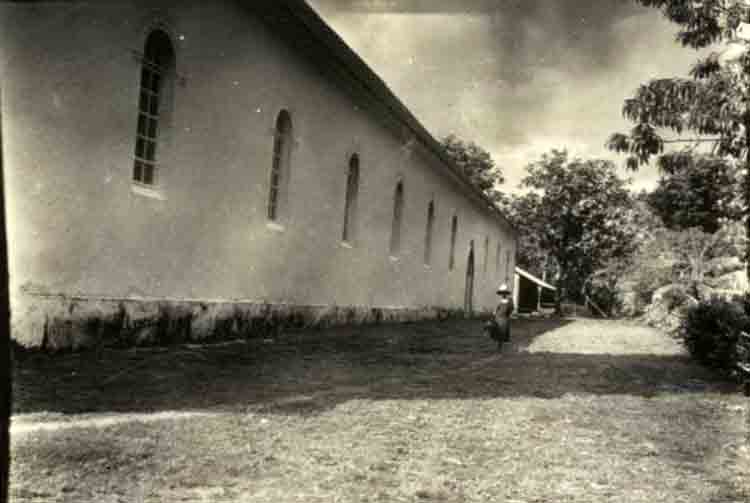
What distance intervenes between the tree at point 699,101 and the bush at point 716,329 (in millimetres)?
1435

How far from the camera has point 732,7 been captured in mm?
8977

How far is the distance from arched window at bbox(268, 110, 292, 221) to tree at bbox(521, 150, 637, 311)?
45.3m

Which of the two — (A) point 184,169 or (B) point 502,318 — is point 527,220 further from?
(A) point 184,169

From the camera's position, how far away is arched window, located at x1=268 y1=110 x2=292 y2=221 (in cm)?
1258

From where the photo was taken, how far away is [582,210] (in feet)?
180

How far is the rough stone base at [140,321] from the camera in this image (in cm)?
730

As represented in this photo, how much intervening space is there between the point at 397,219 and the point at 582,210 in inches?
1494

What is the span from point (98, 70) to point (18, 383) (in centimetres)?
363

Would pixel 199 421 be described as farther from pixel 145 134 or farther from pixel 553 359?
pixel 553 359

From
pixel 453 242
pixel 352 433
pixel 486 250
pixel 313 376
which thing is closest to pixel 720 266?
pixel 453 242

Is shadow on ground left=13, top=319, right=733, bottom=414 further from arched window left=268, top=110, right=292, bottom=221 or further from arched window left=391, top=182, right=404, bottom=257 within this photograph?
arched window left=391, top=182, right=404, bottom=257

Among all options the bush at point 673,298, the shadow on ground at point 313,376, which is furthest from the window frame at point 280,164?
the bush at point 673,298

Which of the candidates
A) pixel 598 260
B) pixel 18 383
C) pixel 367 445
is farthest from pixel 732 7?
pixel 598 260

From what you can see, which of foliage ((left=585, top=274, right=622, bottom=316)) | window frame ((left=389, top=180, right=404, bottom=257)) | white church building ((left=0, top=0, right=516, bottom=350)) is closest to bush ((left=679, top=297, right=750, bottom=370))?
white church building ((left=0, top=0, right=516, bottom=350))
